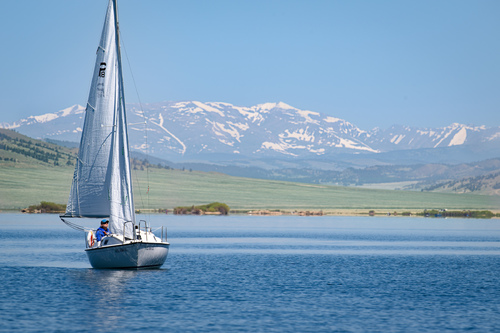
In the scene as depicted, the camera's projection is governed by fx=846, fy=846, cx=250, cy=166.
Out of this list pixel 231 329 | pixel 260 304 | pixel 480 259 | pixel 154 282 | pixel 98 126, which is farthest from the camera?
pixel 480 259

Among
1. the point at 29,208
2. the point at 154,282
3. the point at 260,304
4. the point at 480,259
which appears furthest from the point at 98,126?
the point at 29,208

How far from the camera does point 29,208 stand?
546 ft

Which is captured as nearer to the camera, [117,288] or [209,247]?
[117,288]

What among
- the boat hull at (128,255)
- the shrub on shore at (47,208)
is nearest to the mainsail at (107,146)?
the boat hull at (128,255)

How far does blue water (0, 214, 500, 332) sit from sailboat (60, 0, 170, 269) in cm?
160

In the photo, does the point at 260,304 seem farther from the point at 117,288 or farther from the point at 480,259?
the point at 480,259

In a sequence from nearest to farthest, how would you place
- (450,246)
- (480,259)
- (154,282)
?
(154,282) < (480,259) < (450,246)

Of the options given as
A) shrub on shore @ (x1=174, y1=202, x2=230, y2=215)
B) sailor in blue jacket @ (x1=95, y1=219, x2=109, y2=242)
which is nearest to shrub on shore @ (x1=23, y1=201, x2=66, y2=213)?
shrub on shore @ (x1=174, y1=202, x2=230, y2=215)

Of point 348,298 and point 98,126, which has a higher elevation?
point 98,126

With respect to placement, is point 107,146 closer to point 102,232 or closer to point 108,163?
point 108,163

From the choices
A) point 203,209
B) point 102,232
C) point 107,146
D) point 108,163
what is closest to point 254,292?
point 102,232

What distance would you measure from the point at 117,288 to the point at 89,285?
199 cm

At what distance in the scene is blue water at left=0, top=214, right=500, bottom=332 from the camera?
106ft

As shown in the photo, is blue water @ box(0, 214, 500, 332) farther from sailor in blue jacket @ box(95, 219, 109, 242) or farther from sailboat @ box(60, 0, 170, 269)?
sailor in blue jacket @ box(95, 219, 109, 242)
